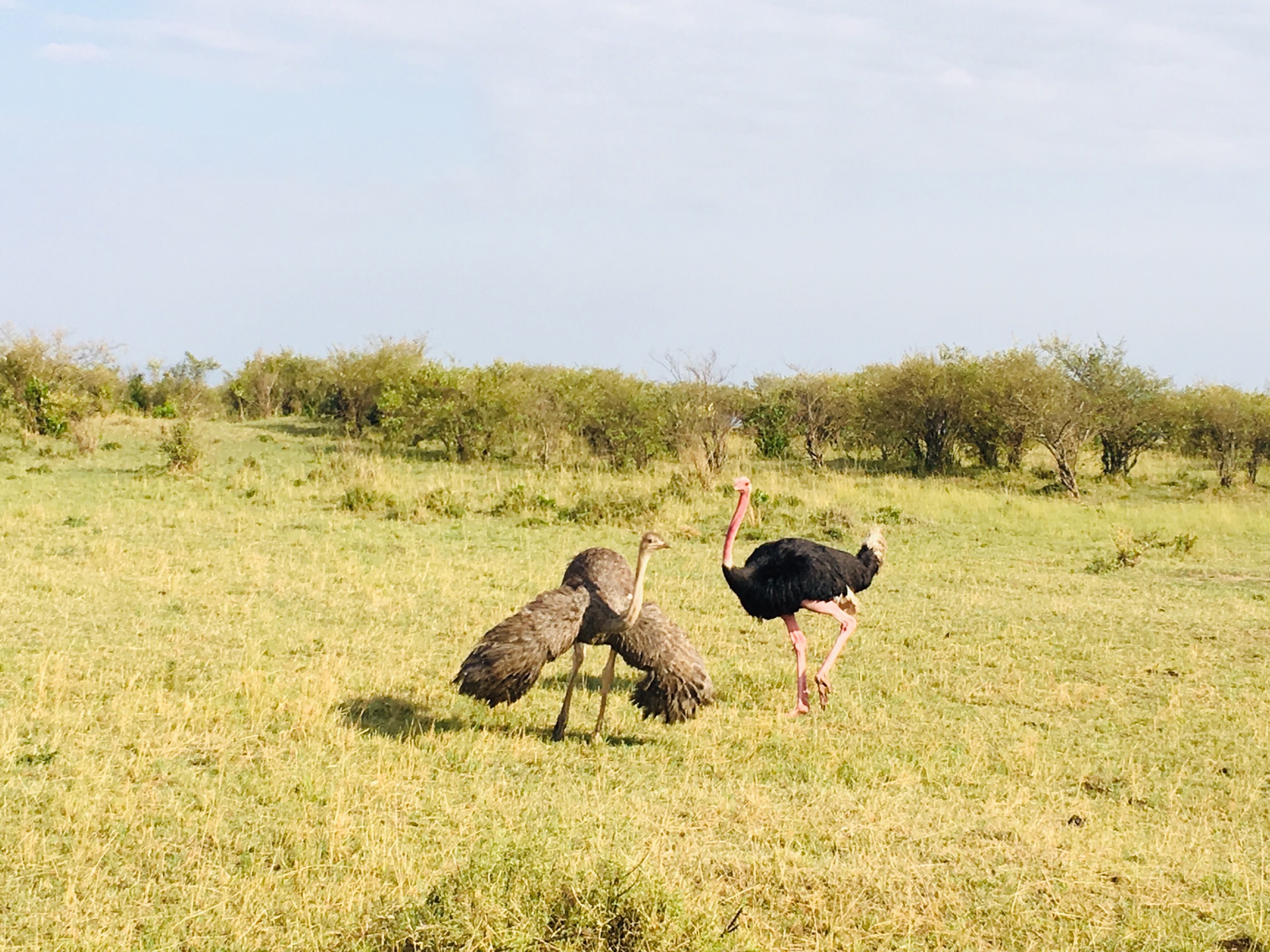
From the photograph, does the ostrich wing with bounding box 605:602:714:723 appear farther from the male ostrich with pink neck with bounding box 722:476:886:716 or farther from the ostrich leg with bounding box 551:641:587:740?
the male ostrich with pink neck with bounding box 722:476:886:716

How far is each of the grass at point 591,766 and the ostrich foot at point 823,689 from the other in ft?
0.83

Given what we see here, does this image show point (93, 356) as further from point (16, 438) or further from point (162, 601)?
point (162, 601)

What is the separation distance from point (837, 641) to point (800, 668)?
658 mm

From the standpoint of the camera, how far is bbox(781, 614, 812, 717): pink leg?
876 cm

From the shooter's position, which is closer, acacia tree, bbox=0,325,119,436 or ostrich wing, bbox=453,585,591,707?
ostrich wing, bbox=453,585,591,707

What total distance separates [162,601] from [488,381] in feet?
48.8

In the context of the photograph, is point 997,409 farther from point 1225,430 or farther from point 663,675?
point 663,675

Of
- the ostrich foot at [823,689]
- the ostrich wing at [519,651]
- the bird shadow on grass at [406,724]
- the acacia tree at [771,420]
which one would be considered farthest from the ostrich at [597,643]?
the acacia tree at [771,420]

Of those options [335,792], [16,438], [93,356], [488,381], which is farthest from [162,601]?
[93,356]

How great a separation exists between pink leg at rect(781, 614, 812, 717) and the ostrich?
3.32 feet

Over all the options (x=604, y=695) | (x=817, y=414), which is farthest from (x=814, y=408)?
(x=604, y=695)

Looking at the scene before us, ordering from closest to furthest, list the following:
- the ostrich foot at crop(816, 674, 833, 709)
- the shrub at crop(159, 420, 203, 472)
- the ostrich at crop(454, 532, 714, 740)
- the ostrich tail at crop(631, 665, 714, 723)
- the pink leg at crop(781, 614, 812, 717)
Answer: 1. the ostrich at crop(454, 532, 714, 740)
2. the ostrich tail at crop(631, 665, 714, 723)
3. the pink leg at crop(781, 614, 812, 717)
4. the ostrich foot at crop(816, 674, 833, 709)
5. the shrub at crop(159, 420, 203, 472)

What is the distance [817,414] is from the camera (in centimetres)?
2828

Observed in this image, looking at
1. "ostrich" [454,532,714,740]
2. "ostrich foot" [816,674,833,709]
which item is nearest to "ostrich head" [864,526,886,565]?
"ostrich foot" [816,674,833,709]
